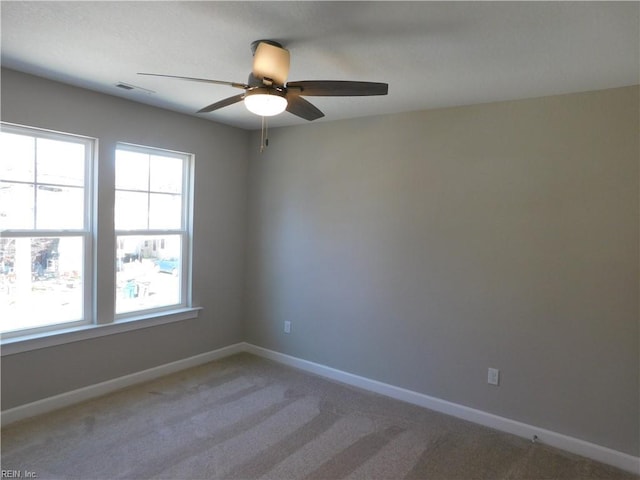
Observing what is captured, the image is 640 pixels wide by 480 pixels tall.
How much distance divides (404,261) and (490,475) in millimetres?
1618

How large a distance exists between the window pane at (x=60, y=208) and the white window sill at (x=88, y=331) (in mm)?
799

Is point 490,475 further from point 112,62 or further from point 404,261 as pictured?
point 112,62

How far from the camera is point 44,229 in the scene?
10.2 feet

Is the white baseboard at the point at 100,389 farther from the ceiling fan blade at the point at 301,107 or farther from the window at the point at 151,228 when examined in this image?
the ceiling fan blade at the point at 301,107

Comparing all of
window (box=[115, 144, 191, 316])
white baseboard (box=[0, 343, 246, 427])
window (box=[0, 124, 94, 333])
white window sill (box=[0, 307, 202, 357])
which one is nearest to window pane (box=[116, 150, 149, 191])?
window (box=[115, 144, 191, 316])

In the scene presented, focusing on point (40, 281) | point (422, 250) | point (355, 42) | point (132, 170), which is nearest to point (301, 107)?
point (355, 42)

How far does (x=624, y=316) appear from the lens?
104 inches

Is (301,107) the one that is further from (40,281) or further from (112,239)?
(40,281)

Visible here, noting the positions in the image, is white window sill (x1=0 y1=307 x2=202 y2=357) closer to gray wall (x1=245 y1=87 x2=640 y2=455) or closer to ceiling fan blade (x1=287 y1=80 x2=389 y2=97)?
gray wall (x1=245 y1=87 x2=640 y2=455)

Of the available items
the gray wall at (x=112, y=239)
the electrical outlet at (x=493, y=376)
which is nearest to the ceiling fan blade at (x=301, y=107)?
the gray wall at (x=112, y=239)

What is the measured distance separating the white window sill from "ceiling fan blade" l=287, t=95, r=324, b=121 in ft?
7.86

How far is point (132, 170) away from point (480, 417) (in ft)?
11.4

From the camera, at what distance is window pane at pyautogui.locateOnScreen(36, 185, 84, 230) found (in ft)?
10.2

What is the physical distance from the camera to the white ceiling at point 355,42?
1.82 m
